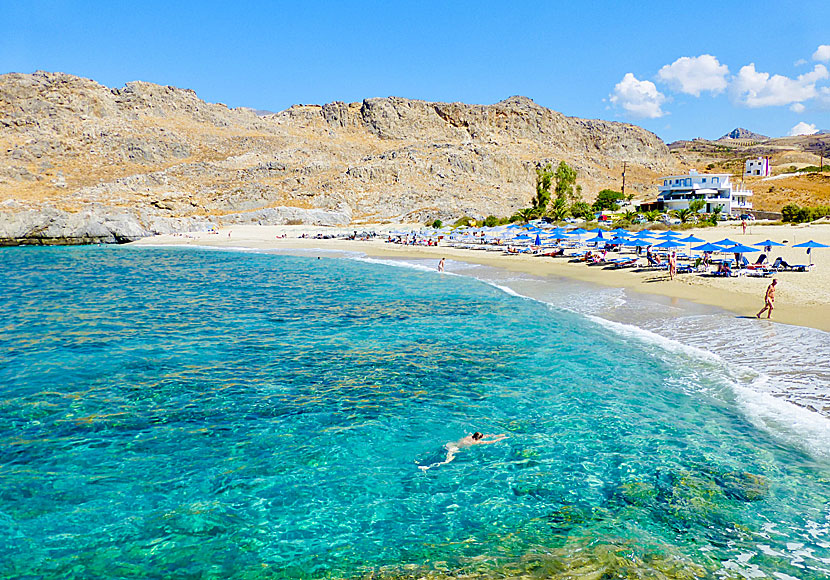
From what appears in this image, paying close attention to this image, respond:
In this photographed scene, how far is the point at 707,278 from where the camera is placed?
25.7 metres

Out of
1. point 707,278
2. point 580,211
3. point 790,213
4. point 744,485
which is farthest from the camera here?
point 580,211

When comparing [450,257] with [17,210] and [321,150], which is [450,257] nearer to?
[17,210]

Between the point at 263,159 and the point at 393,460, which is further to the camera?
the point at 263,159

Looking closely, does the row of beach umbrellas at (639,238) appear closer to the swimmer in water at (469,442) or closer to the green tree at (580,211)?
the green tree at (580,211)

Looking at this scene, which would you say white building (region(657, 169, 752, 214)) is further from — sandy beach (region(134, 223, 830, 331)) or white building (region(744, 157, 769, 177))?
white building (region(744, 157, 769, 177))

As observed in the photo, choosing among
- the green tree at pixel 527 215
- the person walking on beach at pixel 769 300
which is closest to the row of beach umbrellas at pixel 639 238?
the person walking on beach at pixel 769 300

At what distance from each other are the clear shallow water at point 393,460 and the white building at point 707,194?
212 feet

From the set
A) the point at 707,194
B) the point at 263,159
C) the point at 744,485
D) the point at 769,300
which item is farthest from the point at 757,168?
the point at 744,485

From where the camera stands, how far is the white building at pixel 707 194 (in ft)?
230

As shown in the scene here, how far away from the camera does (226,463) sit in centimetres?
895

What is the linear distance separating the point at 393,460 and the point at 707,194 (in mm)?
76648

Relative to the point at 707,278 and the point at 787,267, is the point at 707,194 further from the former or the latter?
the point at 707,278

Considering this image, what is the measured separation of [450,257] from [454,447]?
36.0 m

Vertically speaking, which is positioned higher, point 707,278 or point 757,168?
point 757,168
